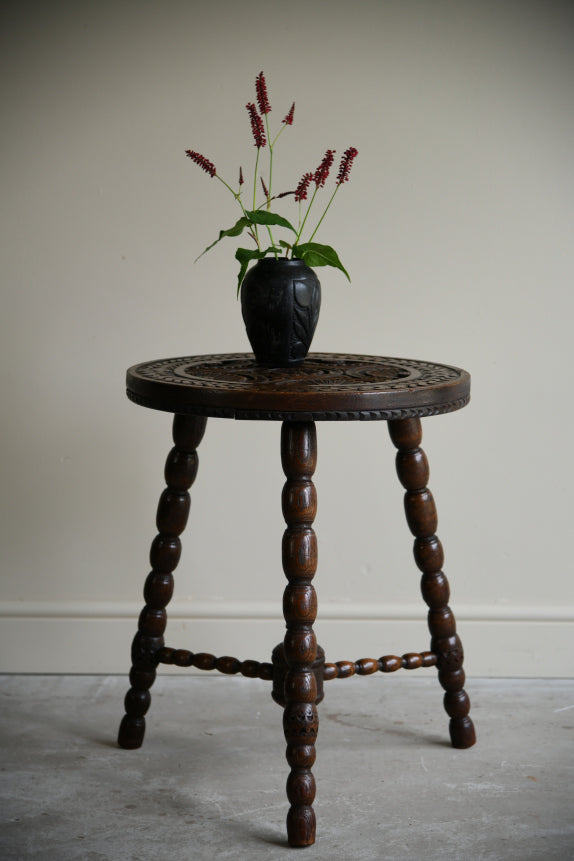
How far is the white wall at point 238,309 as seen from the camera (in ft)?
7.17

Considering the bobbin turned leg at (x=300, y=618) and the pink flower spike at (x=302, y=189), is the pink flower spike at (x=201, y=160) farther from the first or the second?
the bobbin turned leg at (x=300, y=618)

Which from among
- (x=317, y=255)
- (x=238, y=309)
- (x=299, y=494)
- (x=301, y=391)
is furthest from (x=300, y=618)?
(x=238, y=309)

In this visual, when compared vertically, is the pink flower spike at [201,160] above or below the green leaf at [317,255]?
above

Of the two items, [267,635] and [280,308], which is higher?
[280,308]

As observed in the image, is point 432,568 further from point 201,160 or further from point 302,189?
point 201,160

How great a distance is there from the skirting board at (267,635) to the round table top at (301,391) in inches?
30.6

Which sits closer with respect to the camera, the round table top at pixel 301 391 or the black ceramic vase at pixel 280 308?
the round table top at pixel 301 391

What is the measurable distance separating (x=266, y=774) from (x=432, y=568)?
0.51 metres

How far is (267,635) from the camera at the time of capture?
2338mm

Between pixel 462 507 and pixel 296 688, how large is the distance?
0.88 metres

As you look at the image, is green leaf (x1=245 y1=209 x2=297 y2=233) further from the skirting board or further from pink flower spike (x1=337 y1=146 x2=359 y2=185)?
the skirting board

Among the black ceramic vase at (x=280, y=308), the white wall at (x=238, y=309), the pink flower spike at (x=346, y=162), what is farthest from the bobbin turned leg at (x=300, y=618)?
the white wall at (x=238, y=309)

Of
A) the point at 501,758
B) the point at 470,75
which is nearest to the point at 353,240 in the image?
the point at 470,75

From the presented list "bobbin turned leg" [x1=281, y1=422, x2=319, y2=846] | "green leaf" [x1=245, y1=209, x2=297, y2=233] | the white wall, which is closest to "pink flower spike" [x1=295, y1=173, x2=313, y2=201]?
"green leaf" [x1=245, y1=209, x2=297, y2=233]
